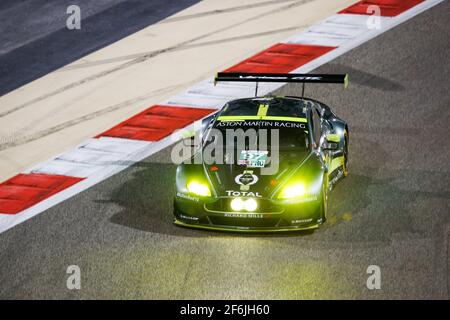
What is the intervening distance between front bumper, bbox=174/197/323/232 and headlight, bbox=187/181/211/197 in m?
0.10

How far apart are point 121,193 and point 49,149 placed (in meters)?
2.32

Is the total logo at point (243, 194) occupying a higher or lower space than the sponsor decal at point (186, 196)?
higher

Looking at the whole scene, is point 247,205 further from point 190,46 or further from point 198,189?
point 190,46

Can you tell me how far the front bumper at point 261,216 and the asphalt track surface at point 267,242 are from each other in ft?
0.68

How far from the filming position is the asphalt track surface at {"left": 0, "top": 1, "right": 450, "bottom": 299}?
1113cm

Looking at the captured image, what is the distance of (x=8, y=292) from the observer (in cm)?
1120

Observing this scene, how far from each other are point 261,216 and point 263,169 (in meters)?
0.71

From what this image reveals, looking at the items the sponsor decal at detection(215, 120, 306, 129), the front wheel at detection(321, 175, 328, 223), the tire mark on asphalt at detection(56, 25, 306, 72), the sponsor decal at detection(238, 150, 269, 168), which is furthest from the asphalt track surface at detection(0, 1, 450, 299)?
the tire mark on asphalt at detection(56, 25, 306, 72)

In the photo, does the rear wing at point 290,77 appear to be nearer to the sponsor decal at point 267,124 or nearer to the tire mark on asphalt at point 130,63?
the sponsor decal at point 267,124

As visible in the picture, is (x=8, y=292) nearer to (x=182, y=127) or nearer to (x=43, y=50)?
(x=182, y=127)

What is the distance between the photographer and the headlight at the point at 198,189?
12203 millimetres

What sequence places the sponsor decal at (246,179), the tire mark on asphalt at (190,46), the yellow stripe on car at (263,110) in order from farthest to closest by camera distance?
the tire mark on asphalt at (190,46)
the yellow stripe on car at (263,110)
the sponsor decal at (246,179)

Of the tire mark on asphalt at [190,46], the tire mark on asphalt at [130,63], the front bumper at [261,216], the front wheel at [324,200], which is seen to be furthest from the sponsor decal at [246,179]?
the tire mark on asphalt at [190,46]
